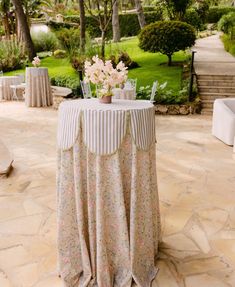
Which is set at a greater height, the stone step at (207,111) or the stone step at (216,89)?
the stone step at (216,89)

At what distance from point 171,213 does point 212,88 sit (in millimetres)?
6936

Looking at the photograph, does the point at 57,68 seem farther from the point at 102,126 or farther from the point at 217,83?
the point at 102,126

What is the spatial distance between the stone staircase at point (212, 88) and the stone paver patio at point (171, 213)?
271 cm

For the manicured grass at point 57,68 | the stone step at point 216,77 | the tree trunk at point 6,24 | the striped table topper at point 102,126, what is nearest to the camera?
the striped table topper at point 102,126

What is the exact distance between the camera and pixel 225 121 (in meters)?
6.82

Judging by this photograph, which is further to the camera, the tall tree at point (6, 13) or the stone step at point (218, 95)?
the tall tree at point (6, 13)

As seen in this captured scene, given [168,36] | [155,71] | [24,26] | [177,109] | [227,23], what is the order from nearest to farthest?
[177,109] < [168,36] < [155,71] < [24,26] < [227,23]

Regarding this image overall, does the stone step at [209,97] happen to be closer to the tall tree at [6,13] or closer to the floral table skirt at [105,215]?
the floral table skirt at [105,215]

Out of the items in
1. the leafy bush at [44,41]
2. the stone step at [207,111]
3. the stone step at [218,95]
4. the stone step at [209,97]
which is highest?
the leafy bush at [44,41]

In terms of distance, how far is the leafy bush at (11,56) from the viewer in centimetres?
1590

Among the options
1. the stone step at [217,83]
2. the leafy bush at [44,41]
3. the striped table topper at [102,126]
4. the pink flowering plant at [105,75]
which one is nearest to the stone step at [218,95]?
the stone step at [217,83]

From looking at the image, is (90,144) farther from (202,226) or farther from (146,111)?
(202,226)

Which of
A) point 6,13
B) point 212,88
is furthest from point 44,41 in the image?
point 212,88

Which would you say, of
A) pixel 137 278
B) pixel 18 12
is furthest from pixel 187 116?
pixel 18 12
